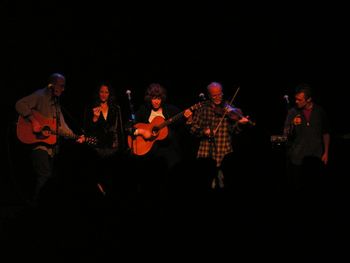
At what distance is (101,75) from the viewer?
7.12 m

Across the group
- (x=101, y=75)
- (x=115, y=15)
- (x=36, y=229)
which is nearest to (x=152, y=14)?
(x=115, y=15)

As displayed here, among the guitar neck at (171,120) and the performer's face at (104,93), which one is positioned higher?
the performer's face at (104,93)

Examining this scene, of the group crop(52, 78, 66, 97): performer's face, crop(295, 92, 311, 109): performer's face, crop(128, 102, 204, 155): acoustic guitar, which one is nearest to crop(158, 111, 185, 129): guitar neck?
crop(128, 102, 204, 155): acoustic guitar

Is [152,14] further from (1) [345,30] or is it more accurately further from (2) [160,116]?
(1) [345,30]

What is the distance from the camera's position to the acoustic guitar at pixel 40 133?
5.52m

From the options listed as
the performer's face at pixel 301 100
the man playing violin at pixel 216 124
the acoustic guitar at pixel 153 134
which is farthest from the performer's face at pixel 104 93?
the performer's face at pixel 301 100

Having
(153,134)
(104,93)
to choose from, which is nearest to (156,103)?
(153,134)

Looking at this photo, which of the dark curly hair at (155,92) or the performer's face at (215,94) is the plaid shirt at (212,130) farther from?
the dark curly hair at (155,92)

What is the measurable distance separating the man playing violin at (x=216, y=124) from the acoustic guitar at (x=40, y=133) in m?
1.40

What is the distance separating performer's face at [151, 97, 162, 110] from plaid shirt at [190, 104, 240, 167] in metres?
0.52

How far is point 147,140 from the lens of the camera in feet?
19.8

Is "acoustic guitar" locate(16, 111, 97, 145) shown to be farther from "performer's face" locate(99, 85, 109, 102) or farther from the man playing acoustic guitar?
"performer's face" locate(99, 85, 109, 102)

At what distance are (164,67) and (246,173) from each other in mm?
4007

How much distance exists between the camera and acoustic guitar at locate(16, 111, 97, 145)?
5.52 meters
